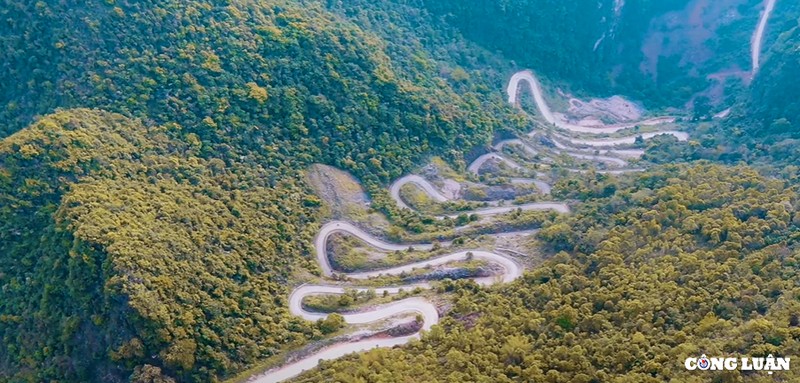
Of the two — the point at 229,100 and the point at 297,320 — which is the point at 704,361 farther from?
the point at 229,100

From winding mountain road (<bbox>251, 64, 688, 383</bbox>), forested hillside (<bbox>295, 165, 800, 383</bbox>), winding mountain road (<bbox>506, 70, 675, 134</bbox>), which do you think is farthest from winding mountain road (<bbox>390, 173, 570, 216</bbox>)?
winding mountain road (<bbox>506, 70, 675, 134</bbox>)

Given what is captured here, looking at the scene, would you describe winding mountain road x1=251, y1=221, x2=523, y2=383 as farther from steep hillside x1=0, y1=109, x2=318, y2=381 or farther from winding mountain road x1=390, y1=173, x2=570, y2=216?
steep hillside x1=0, y1=109, x2=318, y2=381

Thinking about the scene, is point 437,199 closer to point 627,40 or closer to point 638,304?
point 638,304

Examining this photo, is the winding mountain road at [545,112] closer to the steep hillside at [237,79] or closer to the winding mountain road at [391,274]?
the winding mountain road at [391,274]

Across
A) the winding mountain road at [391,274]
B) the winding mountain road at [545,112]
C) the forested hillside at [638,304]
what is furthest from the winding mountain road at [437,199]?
the winding mountain road at [545,112]

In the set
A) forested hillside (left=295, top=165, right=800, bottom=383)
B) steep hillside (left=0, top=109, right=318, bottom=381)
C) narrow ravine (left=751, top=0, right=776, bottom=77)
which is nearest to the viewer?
forested hillside (left=295, top=165, right=800, bottom=383)

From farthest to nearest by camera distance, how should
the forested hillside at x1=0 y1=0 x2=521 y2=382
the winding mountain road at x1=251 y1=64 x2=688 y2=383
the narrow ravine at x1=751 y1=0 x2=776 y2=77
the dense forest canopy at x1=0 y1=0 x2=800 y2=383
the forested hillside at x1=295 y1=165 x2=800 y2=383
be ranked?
the narrow ravine at x1=751 y1=0 x2=776 y2=77, the winding mountain road at x1=251 y1=64 x2=688 y2=383, the forested hillside at x1=0 y1=0 x2=521 y2=382, the dense forest canopy at x1=0 y1=0 x2=800 y2=383, the forested hillside at x1=295 y1=165 x2=800 y2=383
